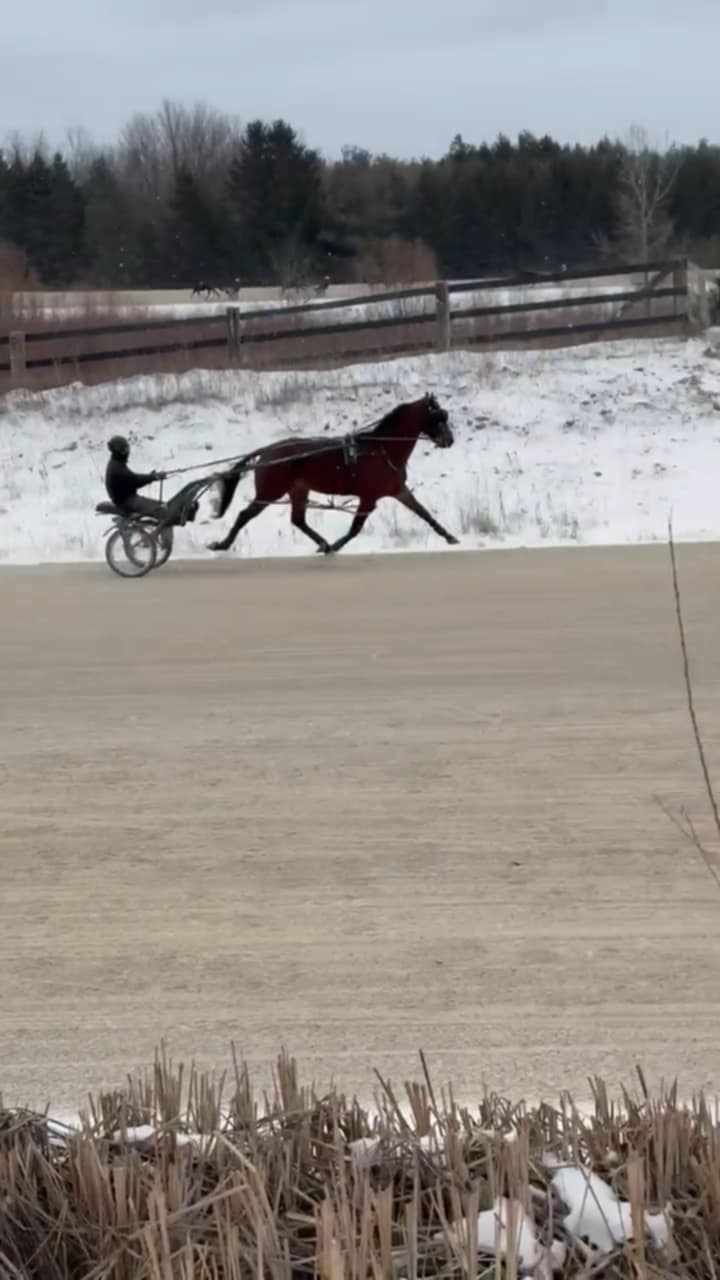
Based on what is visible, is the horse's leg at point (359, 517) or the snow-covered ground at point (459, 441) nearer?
the horse's leg at point (359, 517)

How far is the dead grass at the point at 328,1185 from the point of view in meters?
2.70

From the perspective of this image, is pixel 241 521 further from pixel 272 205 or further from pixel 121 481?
pixel 272 205

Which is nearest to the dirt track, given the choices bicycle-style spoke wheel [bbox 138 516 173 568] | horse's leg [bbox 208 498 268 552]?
bicycle-style spoke wheel [bbox 138 516 173 568]

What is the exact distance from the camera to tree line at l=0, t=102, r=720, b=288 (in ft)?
224

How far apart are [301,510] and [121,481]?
2067 millimetres

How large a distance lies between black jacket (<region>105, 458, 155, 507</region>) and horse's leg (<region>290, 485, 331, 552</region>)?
1.71 m

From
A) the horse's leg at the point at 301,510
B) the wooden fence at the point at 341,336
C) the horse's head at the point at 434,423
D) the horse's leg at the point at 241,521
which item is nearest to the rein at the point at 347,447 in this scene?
the horse's head at the point at 434,423

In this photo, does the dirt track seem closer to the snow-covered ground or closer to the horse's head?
the horse's head

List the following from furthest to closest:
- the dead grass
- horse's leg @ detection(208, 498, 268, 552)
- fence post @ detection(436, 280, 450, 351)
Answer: fence post @ detection(436, 280, 450, 351) < horse's leg @ detection(208, 498, 268, 552) < the dead grass

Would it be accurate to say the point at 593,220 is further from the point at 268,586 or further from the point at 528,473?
the point at 268,586

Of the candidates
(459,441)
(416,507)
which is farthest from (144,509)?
(459,441)

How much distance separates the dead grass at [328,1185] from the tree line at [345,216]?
187 feet

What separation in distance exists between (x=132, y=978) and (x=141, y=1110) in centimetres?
193

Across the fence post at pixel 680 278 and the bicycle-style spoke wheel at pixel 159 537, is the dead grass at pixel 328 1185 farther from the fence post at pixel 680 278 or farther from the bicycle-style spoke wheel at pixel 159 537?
the fence post at pixel 680 278
